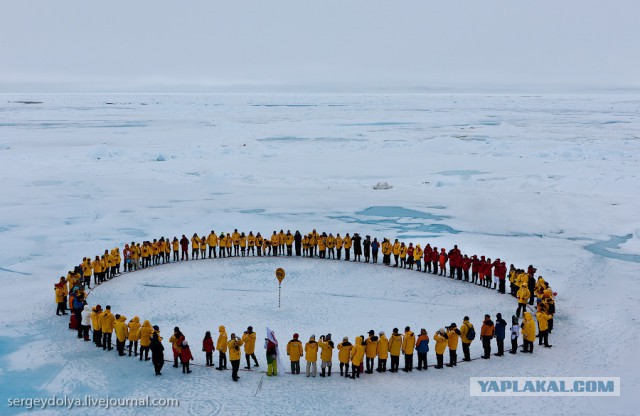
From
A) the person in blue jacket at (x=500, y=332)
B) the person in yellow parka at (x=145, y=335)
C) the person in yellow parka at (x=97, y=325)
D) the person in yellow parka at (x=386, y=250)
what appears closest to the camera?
the person in yellow parka at (x=145, y=335)

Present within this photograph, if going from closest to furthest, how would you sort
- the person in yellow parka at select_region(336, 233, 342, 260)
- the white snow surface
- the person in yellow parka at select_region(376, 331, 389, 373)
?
1. the white snow surface
2. the person in yellow parka at select_region(376, 331, 389, 373)
3. the person in yellow parka at select_region(336, 233, 342, 260)

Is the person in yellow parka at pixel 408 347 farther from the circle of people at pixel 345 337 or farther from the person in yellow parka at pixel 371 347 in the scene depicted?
the person in yellow parka at pixel 371 347

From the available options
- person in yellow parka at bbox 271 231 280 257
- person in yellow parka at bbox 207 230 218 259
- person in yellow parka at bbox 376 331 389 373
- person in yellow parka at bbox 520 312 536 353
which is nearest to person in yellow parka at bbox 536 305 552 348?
person in yellow parka at bbox 520 312 536 353

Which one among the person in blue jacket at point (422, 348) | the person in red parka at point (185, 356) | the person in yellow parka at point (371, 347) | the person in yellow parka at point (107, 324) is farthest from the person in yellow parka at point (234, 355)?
the person in blue jacket at point (422, 348)

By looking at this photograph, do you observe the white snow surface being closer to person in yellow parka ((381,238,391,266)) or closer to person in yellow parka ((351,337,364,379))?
person in yellow parka ((351,337,364,379))

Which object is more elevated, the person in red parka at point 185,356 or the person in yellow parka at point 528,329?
the person in yellow parka at point 528,329

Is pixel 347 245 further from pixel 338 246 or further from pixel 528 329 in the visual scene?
pixel 528 329

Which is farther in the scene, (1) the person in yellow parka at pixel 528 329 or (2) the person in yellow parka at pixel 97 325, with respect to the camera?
(2) the person in yellow parka at pixel 97 325

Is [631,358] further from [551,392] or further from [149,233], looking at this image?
[149,233]
